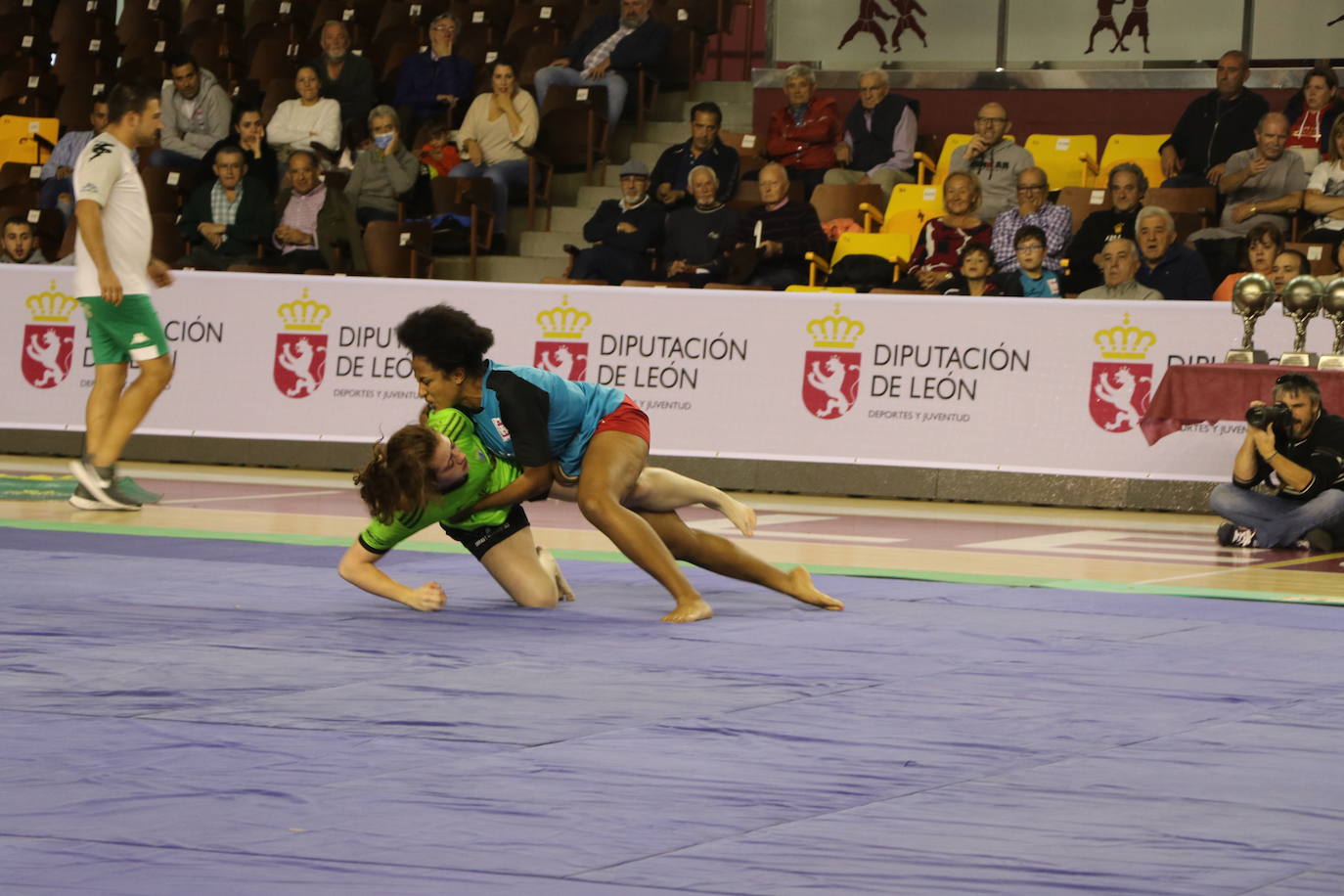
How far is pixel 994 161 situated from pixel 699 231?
216 cm

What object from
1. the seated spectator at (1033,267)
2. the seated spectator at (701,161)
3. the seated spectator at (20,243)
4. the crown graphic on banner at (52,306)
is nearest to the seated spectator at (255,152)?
the seated spectator at (20,243)

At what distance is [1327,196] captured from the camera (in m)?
12.4

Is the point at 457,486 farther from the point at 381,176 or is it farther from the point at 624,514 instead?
the point at 381,176

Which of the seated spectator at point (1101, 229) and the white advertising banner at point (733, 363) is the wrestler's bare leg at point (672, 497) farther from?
the seated spectator at point (1101, 229)

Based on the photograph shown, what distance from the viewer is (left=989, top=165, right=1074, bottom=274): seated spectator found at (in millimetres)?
12641

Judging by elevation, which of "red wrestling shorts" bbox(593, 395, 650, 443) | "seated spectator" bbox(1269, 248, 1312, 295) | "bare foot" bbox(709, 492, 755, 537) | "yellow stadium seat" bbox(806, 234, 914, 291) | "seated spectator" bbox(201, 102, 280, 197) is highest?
"seated spectator" bbox(201, 102, 280, 197)

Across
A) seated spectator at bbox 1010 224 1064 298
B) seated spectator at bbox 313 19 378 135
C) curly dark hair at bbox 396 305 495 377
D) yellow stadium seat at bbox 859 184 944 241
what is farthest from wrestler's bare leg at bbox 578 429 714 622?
seated spectator at bbox 313 19 378 135

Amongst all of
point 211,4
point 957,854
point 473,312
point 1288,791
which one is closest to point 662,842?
point 957,854

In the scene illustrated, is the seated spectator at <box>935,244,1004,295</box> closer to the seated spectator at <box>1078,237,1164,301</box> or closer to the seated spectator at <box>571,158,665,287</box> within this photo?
the seated spectator at <box>1078,237,1164,301</box>

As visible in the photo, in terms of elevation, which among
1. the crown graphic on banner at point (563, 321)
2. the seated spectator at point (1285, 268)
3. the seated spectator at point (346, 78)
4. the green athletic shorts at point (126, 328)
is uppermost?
the seated spectator at point (346, 78)

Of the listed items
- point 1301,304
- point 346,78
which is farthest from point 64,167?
point 1301,304

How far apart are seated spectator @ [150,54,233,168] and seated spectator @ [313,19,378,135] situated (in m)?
0.86

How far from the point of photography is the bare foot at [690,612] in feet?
20.8

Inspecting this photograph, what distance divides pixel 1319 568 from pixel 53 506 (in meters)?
5.89
